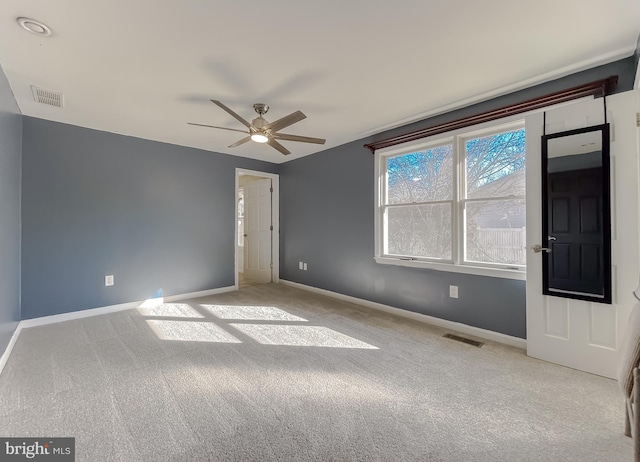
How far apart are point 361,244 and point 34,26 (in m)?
3.68

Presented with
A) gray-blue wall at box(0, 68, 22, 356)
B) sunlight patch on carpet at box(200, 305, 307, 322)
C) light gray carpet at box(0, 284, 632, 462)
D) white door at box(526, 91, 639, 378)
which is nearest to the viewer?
light gray carpet at box(0, 284, 632, 462)

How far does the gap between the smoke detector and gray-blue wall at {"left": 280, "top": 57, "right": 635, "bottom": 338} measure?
3.27 meters

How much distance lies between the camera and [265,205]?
5684 millimetres

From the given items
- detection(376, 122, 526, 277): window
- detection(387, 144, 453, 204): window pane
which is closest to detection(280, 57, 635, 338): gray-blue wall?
detection(376, 122, 526, 277): window

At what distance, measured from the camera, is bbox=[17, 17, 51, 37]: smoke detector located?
1710mm

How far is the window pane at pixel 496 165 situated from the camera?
2.69m

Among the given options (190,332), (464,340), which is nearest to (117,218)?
(190,332)

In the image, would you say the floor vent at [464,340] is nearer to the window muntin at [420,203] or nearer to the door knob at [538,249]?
the window muntin at [420,203]

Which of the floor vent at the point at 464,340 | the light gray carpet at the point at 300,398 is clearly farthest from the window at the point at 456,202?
the light gray carpet at the point at 300,398

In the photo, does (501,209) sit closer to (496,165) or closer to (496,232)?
(496,232)

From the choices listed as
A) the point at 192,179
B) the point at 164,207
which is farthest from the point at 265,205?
the point at 164,207

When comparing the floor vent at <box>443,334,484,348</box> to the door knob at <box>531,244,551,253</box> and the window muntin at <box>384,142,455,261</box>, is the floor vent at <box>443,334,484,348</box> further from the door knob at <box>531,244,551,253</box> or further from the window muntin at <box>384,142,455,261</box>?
the door knob at <box>531,244,551,253</box>

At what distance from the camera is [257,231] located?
589 centimetres

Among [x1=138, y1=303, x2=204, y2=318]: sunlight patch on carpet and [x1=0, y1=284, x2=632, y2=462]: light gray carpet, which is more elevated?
[x1=138, y1=303, x2=204, y2=318]: sunlight patch on carpet
